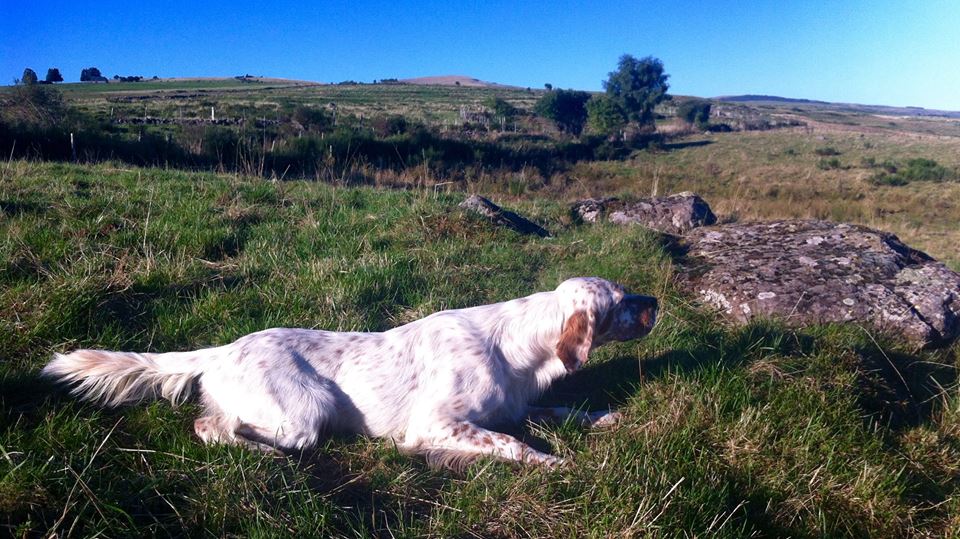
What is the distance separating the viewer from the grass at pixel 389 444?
8.41ft

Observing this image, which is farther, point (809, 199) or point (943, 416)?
point (809, 199)

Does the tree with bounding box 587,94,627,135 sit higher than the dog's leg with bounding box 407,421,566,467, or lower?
higher

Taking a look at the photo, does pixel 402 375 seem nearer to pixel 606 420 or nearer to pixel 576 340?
pixel 576 340

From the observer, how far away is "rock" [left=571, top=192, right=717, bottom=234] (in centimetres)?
930

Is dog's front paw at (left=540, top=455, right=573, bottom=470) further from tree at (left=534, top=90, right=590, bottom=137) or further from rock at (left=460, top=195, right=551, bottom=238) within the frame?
tree at (left=534, top=90, right=590, bottom=137)

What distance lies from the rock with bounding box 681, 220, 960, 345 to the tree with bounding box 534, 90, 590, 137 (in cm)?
5140

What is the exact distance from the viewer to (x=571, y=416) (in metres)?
3.56

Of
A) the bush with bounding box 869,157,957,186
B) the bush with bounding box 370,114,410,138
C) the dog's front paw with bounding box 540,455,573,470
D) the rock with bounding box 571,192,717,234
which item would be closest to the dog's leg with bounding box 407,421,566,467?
the dog's front paw with bounding box 540,455,573,470

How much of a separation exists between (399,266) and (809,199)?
19923mm

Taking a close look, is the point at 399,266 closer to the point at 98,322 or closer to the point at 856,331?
the point at 98,322

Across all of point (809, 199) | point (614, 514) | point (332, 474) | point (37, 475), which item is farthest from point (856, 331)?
point (809, 199)

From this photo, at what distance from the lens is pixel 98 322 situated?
→ 4.21 m

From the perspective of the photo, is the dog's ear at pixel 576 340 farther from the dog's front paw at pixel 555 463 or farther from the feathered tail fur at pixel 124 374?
the feathered tail fur at pixel 124 374

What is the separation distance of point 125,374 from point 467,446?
5.94 ft
